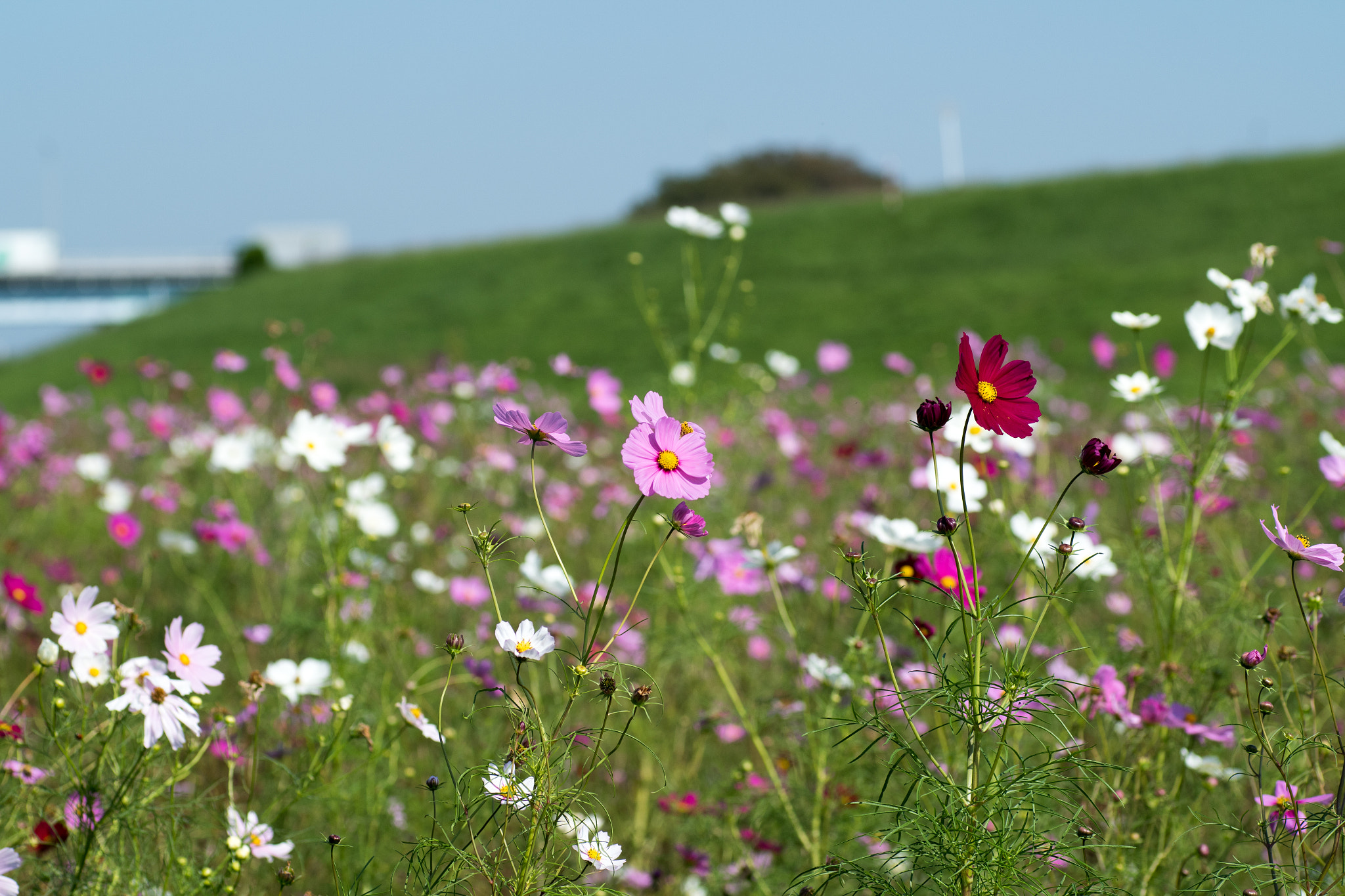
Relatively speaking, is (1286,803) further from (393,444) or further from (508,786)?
(393,444)

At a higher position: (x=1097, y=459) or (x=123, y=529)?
(x=1097, y=459)

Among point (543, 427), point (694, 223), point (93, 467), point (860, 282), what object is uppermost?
point (543, 427)

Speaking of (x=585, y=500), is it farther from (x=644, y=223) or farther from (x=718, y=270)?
(x=644, y=223)

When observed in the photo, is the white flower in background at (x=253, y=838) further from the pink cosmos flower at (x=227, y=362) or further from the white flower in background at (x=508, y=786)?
the pink cosmos flower at (x=227, y=362)

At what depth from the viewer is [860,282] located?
1421 centimetres

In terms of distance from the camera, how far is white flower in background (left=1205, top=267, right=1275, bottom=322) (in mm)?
1357

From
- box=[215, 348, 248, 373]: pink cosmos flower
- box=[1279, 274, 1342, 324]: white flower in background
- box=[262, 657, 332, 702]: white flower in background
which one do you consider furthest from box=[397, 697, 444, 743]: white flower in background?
box=[215, 348, 248, 373]: pink cosmos flower

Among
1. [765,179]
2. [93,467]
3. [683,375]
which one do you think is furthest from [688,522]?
[765,179]

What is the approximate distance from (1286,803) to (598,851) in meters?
0.70

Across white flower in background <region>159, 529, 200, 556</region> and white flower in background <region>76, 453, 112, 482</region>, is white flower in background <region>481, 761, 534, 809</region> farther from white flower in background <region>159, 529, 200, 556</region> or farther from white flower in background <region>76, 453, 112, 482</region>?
white flower in background <region>76, 453, 112, 482</region>

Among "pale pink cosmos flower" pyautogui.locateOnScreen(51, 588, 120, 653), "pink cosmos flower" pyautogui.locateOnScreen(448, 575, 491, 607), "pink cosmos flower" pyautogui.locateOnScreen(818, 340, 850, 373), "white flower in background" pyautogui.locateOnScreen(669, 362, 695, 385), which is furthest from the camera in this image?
"pink cosmos flower" pyautogui.locateOnScreen(818, 340, 850, 373)

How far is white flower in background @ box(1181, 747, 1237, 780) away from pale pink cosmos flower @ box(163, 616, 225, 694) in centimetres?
112

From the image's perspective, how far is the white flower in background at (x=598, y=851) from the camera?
94 centimetres

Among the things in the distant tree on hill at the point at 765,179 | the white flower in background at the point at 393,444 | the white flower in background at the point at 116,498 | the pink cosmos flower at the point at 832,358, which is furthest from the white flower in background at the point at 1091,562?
the distant tree on hill at the point at 765,179
